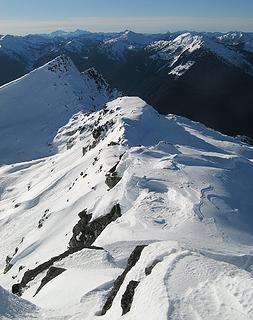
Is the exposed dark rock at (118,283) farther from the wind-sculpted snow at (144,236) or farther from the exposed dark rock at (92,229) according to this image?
the exposed dark rock at (92,229)

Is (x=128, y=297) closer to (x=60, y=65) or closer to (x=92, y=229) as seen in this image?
(x=92, y=229)

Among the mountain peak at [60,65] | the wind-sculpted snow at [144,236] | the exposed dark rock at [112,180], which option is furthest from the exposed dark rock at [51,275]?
the mountain peak at [60,65]

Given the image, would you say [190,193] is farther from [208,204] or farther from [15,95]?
[15,95]

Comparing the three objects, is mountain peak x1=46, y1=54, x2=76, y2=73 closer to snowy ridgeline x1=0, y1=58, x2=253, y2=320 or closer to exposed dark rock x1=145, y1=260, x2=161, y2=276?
snowy ridgeline x1=0, y1=58, x2=253, y2=320

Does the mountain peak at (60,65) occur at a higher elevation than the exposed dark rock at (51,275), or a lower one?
lower

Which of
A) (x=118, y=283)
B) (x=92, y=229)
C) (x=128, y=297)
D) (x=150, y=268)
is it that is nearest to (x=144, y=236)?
(x=118, y=283)

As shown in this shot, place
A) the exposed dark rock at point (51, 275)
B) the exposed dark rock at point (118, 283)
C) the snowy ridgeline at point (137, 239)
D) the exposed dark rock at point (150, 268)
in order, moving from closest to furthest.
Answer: the snowy ridgeline at point (137, 239) < the exposed dark rock at point (150, 268) < the exposed dark rock at point (118, 283) < the exposed dark rock at point (51, 275)

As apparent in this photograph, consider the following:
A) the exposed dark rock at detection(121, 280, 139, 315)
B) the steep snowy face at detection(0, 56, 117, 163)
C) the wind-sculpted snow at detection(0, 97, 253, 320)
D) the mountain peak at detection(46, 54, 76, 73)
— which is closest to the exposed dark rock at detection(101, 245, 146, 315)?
the wind-sculpted snow at detection(0, 97, 253, 320)
